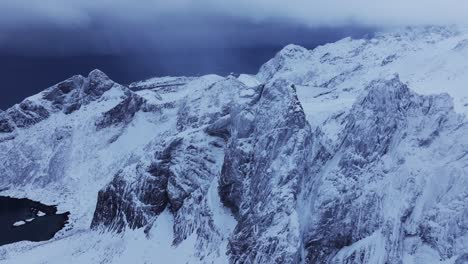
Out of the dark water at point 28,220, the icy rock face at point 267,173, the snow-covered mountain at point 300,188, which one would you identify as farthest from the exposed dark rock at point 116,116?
the icy rock face at point 267,173

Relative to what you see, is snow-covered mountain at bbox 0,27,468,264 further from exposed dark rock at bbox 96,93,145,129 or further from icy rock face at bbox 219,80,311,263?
exposed dark rock at bbox 96,93,145,129

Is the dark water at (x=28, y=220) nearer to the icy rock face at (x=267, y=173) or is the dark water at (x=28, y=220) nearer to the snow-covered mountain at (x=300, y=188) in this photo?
the snow-covered mountain at (x=300, y=188)


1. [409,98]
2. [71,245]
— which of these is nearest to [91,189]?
[71,245]

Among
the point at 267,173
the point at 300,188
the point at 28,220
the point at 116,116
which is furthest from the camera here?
the point at 116,116

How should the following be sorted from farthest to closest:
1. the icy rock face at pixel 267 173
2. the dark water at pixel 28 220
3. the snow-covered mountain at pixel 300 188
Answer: the dark water at pixel 28 220
the icy rock face at pixel 267 173
the snow-covered mountain at pixel 300 188

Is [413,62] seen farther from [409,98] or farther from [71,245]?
[71,245]

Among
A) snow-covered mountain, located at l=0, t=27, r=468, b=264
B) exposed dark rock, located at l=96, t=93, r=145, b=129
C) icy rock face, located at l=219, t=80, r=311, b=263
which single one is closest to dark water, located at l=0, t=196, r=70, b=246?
snow-covered mountain, located at l=0, t=27, r=468, b=264

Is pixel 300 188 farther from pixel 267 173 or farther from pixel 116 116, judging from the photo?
pixel 116 116

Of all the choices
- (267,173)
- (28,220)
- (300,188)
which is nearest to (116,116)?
(28,220)

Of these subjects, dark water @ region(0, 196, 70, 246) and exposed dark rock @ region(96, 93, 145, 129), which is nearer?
dark water @ region(0, 196, 70, 246)
